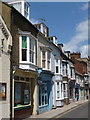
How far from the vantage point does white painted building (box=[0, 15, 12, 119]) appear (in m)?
13.7

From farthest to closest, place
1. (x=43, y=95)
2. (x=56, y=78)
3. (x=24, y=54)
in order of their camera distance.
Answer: (x=56, y=78), (x=43, y=95), (x=24, y=54)

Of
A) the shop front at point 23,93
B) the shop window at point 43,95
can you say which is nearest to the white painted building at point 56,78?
the shop window at point 43,95

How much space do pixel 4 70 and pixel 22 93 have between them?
366 cm

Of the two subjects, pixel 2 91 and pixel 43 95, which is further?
pixel 43 95

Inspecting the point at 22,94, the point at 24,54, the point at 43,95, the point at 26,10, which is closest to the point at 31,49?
the point at 24,54

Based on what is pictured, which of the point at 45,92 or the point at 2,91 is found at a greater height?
the point at 2,91

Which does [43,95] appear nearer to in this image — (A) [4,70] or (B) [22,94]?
(B) [22,94]

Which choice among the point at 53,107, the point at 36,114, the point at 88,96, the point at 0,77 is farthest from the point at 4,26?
the point at 88,96

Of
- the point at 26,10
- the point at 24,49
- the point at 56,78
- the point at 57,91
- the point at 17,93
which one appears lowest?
the point at 57,91

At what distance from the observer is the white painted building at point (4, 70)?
13680mm

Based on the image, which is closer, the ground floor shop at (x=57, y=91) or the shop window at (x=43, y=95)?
the shop window at (x=43, y=95)

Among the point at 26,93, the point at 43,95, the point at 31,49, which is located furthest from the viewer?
the point at 43,95

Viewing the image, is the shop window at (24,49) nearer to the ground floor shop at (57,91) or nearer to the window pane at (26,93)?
the window pane at (26,93)

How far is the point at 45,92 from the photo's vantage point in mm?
22562
